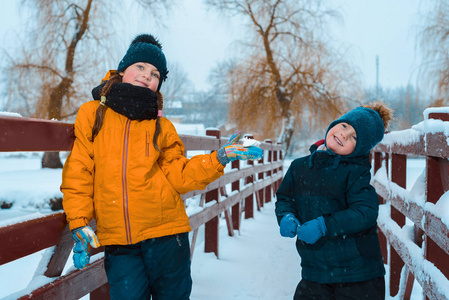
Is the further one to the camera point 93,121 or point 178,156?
point 178,156

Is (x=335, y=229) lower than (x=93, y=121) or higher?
lower

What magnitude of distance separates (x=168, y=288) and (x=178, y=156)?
647 millimetres

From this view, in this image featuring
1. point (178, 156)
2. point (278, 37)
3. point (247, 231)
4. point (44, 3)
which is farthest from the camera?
point (278, 37)

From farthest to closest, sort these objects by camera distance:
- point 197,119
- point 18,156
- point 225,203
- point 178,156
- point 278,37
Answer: point 197,119
point 18,156
point 278,37
point 225,203
point 178,156

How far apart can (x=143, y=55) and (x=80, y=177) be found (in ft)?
2.40

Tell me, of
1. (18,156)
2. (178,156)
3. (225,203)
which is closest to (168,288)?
(178,156)

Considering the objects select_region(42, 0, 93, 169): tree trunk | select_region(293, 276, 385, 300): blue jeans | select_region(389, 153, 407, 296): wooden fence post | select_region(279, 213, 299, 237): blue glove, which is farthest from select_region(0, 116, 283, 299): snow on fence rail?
select_region(42, 0, 93, 169): tree trunk

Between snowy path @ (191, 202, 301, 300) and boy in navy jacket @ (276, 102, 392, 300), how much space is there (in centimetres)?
133

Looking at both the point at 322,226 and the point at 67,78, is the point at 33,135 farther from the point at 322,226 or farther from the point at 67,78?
the point at 67,78

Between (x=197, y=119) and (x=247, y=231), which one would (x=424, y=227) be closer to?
(x=247, y=231)

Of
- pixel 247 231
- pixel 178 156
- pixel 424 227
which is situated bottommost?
pixel 247 231

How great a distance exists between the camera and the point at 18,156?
2691cm

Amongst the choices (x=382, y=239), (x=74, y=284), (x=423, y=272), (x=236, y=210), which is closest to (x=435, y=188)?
(x=423, y=272)

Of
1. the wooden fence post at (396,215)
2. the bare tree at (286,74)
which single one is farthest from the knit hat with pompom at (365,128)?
→ the bare tree at (286,74)
